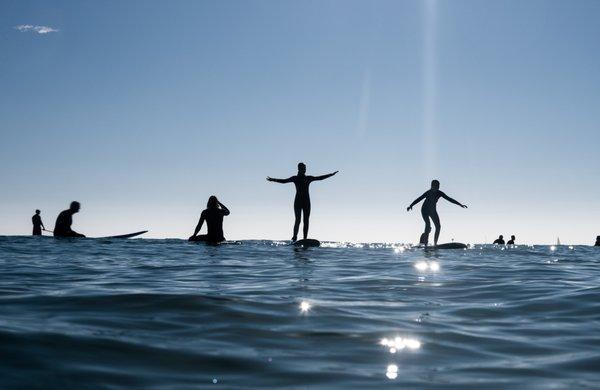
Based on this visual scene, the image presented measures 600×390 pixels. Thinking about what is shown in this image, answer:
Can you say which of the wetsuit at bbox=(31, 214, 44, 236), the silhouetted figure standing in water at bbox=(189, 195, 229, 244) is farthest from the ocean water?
the wetsuit at bbox=(31, 214, 44, 236)

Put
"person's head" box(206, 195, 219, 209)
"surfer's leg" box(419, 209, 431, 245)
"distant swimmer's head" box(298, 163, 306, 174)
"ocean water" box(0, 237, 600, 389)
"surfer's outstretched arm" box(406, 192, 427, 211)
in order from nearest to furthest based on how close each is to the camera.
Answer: "ocean water" box(0, 237, 600, 389) < "person's head" box(206, 195, 219, 209) < "distant swimmer's head" box(298, 163, 306, 174) < "surfer's outstretched arm" box(406, 192, 427, 211) < "surfer's leg" box(419, 209, 431, 245)

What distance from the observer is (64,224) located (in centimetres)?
2042

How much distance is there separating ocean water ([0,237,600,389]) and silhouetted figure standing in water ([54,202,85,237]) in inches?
507

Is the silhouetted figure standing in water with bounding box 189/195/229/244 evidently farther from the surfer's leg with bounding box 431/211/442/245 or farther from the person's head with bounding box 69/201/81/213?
the surfer's leg with bounding box 431/211/442/245

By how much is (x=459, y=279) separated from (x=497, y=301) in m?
1.99

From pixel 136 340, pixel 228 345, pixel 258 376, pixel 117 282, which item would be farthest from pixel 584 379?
pixel 117 282

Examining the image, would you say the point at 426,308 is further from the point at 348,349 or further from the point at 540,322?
the point at 348,349

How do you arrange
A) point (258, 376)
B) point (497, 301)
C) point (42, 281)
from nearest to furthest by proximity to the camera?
point (258, 376)
point (497, 301)
point (42, 281)

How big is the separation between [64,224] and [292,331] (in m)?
18.3

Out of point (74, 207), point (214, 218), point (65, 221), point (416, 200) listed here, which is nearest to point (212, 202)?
point (214, 218)

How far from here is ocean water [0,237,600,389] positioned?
10.5 ft

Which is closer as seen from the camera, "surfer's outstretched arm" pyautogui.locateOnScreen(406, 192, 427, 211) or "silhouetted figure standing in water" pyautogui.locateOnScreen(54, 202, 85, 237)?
"surfer's outstretched arm" pyautogui.locateOnScreen(406, 192, 427, 211)

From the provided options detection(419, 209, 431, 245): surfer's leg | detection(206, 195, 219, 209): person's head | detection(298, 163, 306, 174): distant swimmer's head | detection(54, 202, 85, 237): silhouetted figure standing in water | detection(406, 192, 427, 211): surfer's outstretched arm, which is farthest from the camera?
detection(54, 202, 85, 237): silhouetted figure standing in water

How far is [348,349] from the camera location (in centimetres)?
388
